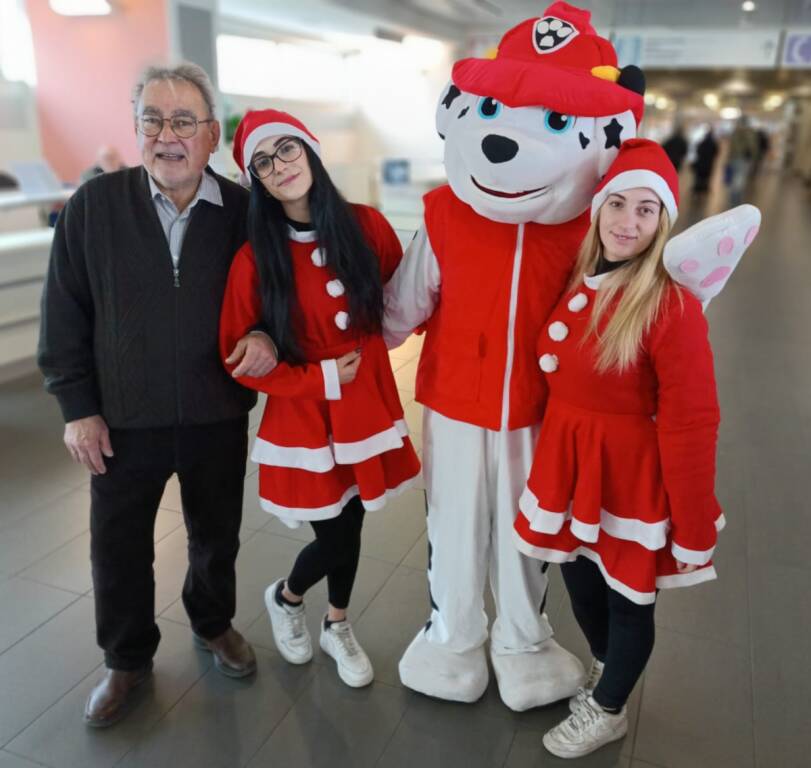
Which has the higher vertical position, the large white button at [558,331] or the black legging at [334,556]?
the large white button at [558,331]

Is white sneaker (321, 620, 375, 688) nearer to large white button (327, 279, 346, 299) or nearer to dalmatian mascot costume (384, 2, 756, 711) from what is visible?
dalmatian mascot costume (384, 2, 756, 711)

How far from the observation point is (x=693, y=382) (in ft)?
4.53

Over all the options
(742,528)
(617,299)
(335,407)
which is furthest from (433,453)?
(742,528)

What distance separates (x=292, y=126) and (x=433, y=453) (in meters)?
0.83

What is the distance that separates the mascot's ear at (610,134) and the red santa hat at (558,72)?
0.02 m

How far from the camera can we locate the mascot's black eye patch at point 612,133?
4.97ft

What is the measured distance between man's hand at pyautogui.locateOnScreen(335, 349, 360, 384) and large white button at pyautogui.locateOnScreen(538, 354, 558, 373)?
0.42 metres

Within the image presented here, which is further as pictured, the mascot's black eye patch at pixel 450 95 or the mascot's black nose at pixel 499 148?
the mascot's black eye patch at pixel 450 95

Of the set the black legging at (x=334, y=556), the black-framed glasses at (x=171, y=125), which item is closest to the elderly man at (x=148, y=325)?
the black-framed glasses at (x=171, y=125)

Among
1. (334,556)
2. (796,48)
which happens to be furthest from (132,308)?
(796,48)

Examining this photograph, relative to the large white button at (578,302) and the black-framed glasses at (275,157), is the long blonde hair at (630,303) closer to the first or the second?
the large white button at (578,302)

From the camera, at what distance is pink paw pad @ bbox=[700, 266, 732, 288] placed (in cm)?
138

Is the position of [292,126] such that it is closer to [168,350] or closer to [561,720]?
[168,350]

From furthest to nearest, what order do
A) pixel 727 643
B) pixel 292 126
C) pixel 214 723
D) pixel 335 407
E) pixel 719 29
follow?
pixel 719 29
pixel 727 643
pixel 214 723
pixel 335 407
pixel 292 126
